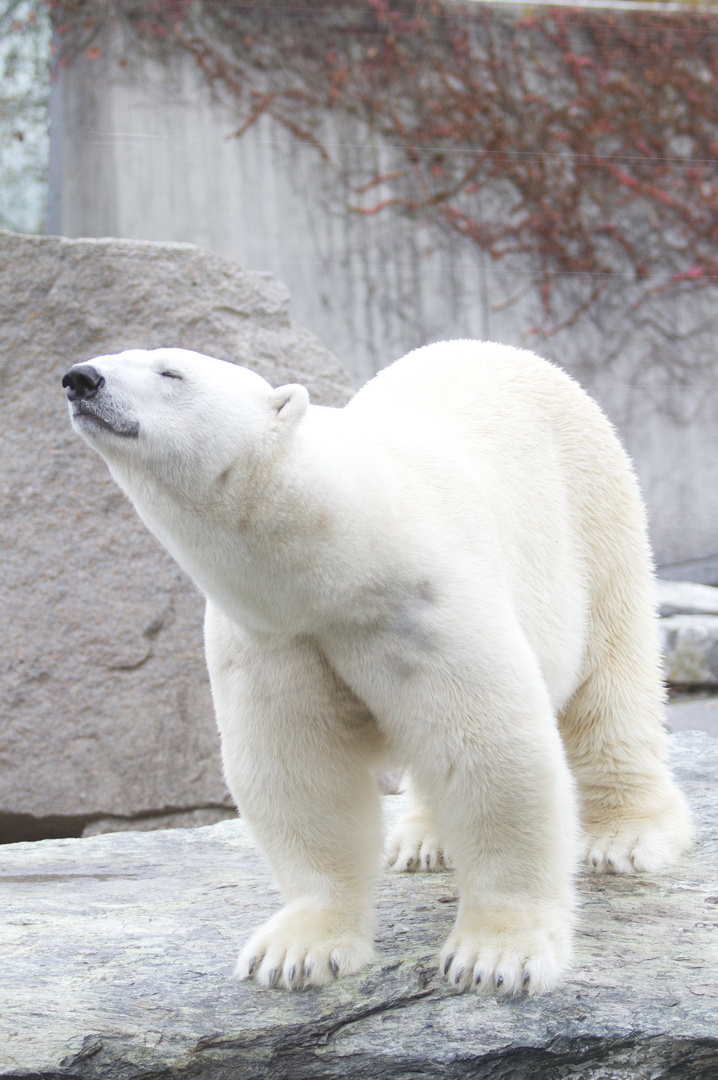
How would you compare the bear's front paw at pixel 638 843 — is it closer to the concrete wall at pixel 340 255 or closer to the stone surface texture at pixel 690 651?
the stone surface texture at pixel 690 651

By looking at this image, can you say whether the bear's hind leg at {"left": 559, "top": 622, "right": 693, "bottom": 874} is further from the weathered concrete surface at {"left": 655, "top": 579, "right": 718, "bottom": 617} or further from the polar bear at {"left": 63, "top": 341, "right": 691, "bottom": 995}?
the weathered concrete surface at {"left": 655, "top": 579, "right": 718, "bottom": 617}

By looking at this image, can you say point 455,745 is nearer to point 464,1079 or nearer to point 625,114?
point 464,1079

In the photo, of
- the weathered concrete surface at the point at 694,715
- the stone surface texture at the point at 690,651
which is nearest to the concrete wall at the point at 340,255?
the stone surface texture at the point at 690,651

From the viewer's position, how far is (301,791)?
1972 millimetres

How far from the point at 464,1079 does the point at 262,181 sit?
5.83 meters

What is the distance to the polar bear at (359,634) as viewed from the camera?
1.71 m

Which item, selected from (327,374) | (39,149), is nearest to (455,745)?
(327,374)

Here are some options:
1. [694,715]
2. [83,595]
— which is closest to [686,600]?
[694,715]

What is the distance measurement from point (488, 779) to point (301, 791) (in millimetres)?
339

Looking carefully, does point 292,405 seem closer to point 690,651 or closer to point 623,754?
point 623,754

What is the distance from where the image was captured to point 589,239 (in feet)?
26.2

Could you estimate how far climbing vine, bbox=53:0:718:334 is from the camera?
7074mm

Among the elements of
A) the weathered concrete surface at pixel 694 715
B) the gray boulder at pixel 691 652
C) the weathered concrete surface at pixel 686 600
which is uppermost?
the weathered concrete surface at pixel 686 600

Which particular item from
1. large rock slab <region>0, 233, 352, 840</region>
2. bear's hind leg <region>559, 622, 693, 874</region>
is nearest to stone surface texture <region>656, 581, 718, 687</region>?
large rock slab <region>0, 233, 352, 840</region>
